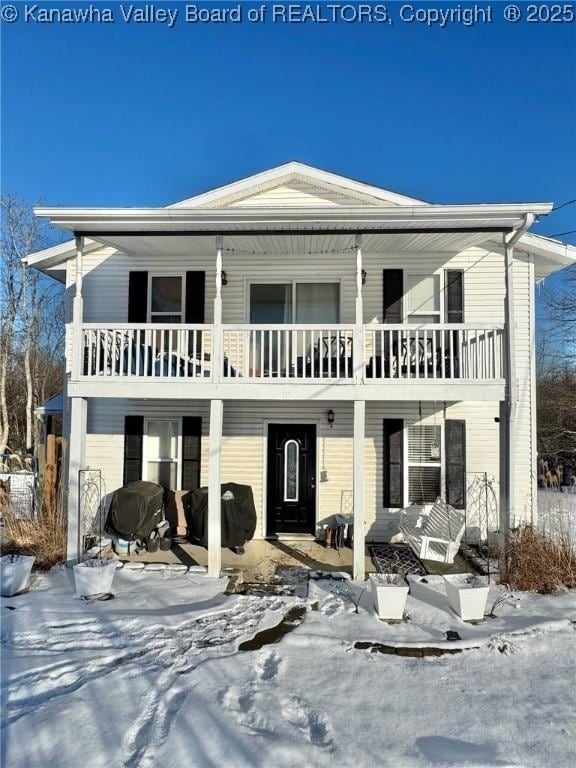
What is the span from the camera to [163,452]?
9031 millimetres

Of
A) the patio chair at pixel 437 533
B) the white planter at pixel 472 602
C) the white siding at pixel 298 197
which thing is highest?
the white siding at pixel 298 197

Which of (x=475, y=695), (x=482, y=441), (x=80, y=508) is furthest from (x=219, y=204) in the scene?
(x=475, y=695)

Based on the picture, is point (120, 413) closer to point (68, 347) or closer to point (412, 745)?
point (68, 347)

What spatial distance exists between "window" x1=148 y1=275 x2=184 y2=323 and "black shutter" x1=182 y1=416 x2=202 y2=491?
2.01 meters

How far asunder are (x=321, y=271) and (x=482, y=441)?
4.38 m

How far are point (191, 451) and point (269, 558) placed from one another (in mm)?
2524

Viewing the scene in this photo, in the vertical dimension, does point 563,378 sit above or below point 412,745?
above

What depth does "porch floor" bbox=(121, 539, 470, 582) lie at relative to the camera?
705 centimetres

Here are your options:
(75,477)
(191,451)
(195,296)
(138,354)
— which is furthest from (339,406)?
(75,477)

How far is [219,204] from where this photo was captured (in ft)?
29.5

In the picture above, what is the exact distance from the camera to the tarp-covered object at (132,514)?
7566 millimetres

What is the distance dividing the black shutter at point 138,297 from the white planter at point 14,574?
15.2 feet

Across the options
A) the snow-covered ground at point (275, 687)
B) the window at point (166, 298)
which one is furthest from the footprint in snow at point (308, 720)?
the window at point (166, 298)

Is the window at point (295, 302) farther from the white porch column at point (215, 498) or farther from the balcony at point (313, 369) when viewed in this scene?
the white porch column at point (215, 498)
